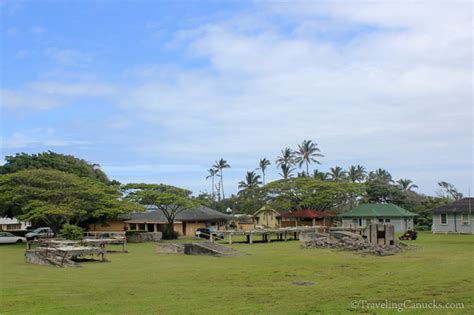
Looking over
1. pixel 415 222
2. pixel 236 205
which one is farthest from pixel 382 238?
pixel 236 205

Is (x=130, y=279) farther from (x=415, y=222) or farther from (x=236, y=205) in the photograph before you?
(x=236, y=205)

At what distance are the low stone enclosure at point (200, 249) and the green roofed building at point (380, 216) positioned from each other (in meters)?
40.9

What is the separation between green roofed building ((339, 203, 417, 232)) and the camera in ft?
232

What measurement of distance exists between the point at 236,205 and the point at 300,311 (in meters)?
85.8

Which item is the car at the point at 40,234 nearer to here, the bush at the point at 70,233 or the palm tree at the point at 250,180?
the bush at the point at 70,233

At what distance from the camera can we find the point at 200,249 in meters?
33.2

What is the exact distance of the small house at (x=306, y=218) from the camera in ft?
229

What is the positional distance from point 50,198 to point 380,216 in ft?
141

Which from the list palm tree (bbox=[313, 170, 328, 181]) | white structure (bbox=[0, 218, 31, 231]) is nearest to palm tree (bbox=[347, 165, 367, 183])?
palm tree (bbox=[313, 170, 328, 181])

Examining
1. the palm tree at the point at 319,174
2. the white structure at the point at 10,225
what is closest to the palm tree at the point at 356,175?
the palm tree at the point at 319,174

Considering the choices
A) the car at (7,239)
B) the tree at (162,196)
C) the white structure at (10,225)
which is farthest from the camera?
the white structure at (10,225)

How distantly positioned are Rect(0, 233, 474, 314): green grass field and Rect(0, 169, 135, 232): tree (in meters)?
15.0

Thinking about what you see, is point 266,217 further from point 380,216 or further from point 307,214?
point 380,216

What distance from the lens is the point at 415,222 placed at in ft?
253
